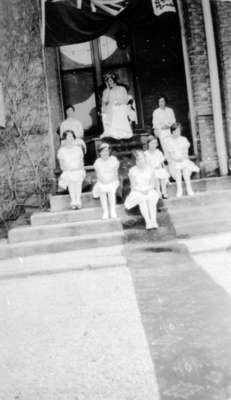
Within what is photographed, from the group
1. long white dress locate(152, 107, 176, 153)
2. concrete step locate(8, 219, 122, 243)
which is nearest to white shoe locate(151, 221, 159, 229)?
concrete step locate(8, 219, 122, 243)

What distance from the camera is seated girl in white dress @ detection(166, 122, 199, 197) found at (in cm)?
726

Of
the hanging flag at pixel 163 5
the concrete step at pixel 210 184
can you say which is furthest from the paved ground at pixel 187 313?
the hanging flag at pixel 163 5

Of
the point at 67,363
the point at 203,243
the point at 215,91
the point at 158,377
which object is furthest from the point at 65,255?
the point at 215,91

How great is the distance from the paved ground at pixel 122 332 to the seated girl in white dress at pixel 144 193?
1.22 metres

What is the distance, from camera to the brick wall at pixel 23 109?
822 cm

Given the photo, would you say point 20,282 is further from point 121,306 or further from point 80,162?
point 80,162

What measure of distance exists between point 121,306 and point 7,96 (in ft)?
19.6

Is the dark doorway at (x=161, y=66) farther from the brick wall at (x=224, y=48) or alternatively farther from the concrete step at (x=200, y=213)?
the concrete step at (x=200, y=213)

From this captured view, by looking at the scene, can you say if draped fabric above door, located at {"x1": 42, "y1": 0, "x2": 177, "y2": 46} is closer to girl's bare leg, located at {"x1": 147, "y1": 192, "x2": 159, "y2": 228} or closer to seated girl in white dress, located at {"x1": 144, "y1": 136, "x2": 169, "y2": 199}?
seated girl in white dress, located at {"x1": 144, "y1": 136, "x2": 169, "y2": 199}

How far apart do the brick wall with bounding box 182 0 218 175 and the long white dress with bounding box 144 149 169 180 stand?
4.18 feet

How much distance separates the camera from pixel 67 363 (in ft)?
8.74

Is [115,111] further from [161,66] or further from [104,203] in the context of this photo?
[104,203]

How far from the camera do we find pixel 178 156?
737 cm

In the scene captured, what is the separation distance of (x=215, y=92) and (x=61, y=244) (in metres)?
4.43
